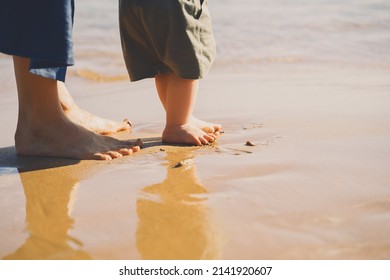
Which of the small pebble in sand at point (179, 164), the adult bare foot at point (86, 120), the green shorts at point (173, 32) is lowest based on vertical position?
the adult bare foot at point (86, 120)

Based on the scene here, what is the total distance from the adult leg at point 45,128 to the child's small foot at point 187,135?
0.18 metres

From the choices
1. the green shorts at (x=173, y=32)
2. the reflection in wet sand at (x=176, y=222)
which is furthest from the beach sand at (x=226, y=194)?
the green shorts at (x=173, y=32)

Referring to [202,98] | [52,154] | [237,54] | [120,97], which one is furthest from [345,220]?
[237,54]

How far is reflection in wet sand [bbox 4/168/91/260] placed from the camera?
131cm

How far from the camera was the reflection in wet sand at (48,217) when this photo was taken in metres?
1.31

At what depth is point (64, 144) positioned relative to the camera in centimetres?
211

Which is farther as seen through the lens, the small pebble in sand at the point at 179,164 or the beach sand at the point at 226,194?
the small pebble in sand at the point at 179,164

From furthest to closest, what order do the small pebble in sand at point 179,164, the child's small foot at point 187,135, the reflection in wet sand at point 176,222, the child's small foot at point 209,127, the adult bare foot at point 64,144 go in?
the child's small foot at point 209,127, the child's small foot at point 187,135, the adult bare foot at point 64,144, the small pebble in sand at point 179,164, the reflection in wet sand at point 176,222

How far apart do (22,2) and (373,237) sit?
1.44 metres

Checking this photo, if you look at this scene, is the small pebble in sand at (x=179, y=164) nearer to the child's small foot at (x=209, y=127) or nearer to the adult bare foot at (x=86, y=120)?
the child's small foot at (x=209, y=127)

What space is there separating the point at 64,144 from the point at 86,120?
0.39 meters

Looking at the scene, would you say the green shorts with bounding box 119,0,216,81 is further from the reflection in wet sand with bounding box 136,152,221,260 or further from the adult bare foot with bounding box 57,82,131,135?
the reflection in wet sand with bounding box 136,152,221,260
